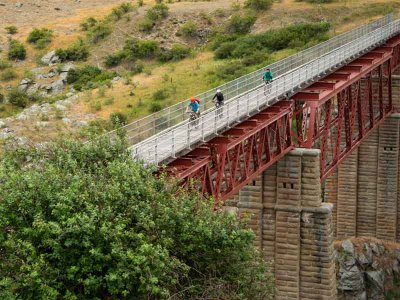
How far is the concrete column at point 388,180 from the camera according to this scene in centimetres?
3966

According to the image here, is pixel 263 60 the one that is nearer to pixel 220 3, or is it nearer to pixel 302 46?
pixel 302 46

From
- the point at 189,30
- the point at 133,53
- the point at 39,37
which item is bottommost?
the point at 133,53

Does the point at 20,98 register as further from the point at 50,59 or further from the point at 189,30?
the point at 189,30

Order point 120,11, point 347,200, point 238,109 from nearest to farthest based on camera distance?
point 238,109, point 347,200, point 120,11

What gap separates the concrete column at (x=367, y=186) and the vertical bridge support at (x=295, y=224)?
13518mm

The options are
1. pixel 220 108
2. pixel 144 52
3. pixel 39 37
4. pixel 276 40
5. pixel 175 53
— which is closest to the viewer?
pixel 220 108

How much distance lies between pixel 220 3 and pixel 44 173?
71792 millimetres

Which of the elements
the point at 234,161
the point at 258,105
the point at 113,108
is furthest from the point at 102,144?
the point at 113,108

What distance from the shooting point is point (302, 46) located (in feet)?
206

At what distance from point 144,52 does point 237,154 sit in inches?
2085

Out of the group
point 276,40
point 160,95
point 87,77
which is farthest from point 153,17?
point 160,95

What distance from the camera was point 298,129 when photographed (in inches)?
1125

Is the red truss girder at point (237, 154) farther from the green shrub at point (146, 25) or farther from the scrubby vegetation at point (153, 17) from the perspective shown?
the scrubby vegetation at point (153, 17)

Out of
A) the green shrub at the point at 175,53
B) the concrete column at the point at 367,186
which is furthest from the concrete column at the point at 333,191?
the green shrub at the point at 175,53
